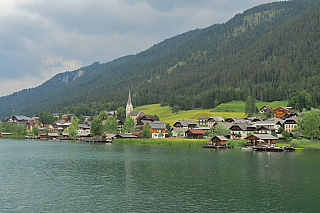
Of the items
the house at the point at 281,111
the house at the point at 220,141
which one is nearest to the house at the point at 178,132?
the house at the point at 220,141

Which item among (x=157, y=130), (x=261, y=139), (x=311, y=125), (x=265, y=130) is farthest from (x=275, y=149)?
(x=157, y=130)

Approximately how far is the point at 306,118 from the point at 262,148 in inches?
1046

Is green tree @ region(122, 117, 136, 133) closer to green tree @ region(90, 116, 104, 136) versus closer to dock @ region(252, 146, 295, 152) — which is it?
green tree @ region(90, 116, 104, 136)

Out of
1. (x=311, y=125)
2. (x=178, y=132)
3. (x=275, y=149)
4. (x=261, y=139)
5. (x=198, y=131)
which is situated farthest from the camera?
(x=178, y=132)

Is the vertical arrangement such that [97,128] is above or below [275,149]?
above

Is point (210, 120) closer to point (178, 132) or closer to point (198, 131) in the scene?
point (178, 132)

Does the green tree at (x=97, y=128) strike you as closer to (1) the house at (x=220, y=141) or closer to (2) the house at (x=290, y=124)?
(1) the house at (x=220, y=141)

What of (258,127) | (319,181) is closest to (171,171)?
(319,181)

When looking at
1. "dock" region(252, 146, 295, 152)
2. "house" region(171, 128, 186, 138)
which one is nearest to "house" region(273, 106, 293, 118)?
"house" region(171, 128, 186, 138)

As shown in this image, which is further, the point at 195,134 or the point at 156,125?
the point at 156,125

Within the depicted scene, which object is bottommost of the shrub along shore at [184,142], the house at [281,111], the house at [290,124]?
the shrub along shore at [184,142]

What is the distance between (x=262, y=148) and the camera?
10425cm

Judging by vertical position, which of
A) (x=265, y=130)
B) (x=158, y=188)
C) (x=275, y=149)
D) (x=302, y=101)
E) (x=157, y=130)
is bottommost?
(x=158, y=188)

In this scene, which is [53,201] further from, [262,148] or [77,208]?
[262,148]
